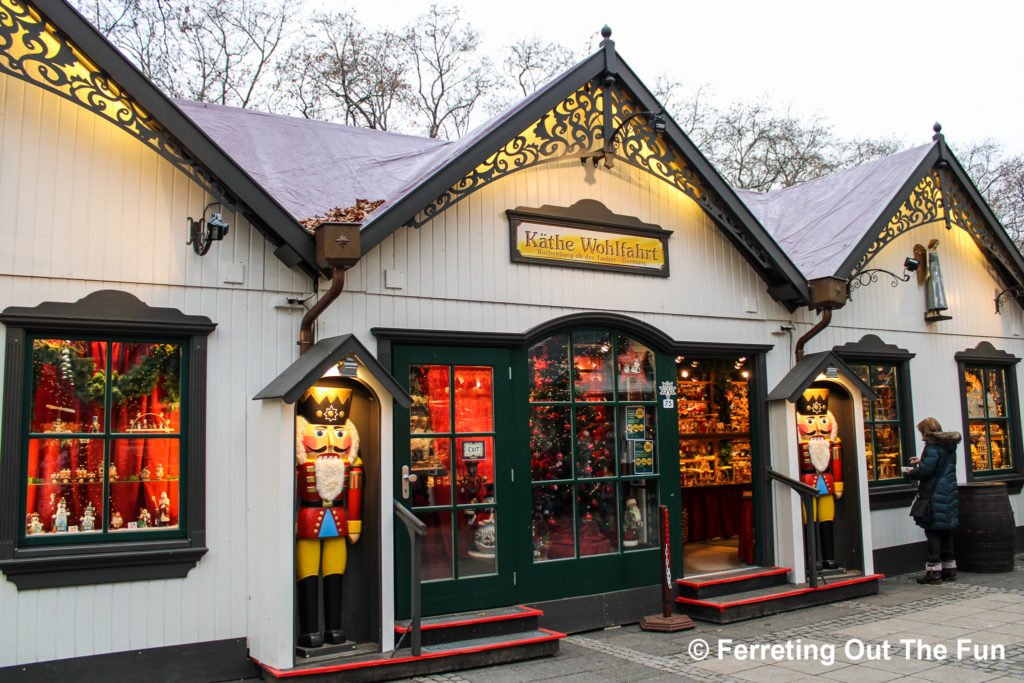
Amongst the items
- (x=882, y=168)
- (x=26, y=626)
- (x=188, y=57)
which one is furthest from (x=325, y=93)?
(x=26, y=626)

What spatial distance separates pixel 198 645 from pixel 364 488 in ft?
5.05

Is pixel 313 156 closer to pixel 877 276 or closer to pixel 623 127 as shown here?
pixel 623 127

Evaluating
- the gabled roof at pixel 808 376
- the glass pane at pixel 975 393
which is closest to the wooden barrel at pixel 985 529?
the glass pane at pixel 975 393

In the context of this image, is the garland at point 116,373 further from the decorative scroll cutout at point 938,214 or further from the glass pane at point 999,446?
the glass pane at point 999,446

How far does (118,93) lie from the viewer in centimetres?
566

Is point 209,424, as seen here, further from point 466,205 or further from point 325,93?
point 325,93

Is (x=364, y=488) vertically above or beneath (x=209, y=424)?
beneath

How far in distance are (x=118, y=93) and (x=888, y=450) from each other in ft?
29.7

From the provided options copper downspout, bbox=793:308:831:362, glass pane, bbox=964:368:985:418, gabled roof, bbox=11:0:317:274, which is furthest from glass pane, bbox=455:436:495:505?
glass pane, bbox=964:368:985:418

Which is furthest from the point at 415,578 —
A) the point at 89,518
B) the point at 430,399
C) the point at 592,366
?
the point at 592,366

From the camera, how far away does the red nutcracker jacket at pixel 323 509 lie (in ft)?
19.2

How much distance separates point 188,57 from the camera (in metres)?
16.4

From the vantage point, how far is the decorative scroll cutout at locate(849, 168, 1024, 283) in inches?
375

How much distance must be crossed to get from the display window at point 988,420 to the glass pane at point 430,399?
25.4 ft
